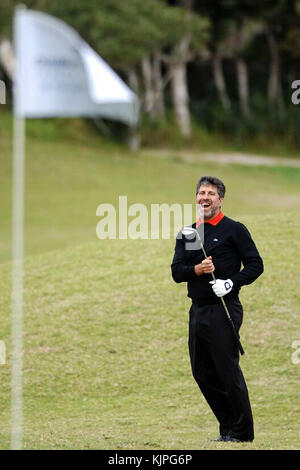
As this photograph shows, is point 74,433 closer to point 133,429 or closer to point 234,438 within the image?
point 133,429

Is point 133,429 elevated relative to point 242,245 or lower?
lower

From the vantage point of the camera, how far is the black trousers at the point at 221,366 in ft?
22.1

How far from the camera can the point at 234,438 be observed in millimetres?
6902

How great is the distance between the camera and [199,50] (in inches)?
1410

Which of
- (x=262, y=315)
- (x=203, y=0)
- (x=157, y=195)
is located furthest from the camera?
(x=203, y=0)

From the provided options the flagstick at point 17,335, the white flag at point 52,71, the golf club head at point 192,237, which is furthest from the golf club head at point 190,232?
the white flag at point 52,71

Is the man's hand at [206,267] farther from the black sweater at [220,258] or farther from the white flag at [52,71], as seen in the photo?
the white flag at [52,71]

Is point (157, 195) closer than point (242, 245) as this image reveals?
No

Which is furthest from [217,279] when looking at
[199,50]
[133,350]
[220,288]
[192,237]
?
[199,50]

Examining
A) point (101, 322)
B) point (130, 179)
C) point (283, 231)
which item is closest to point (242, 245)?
point (101, 322)

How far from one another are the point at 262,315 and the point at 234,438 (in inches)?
168

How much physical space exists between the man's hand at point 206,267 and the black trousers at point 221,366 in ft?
1.03

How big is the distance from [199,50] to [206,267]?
3020cm

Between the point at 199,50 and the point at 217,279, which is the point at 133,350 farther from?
the point at 199,50
